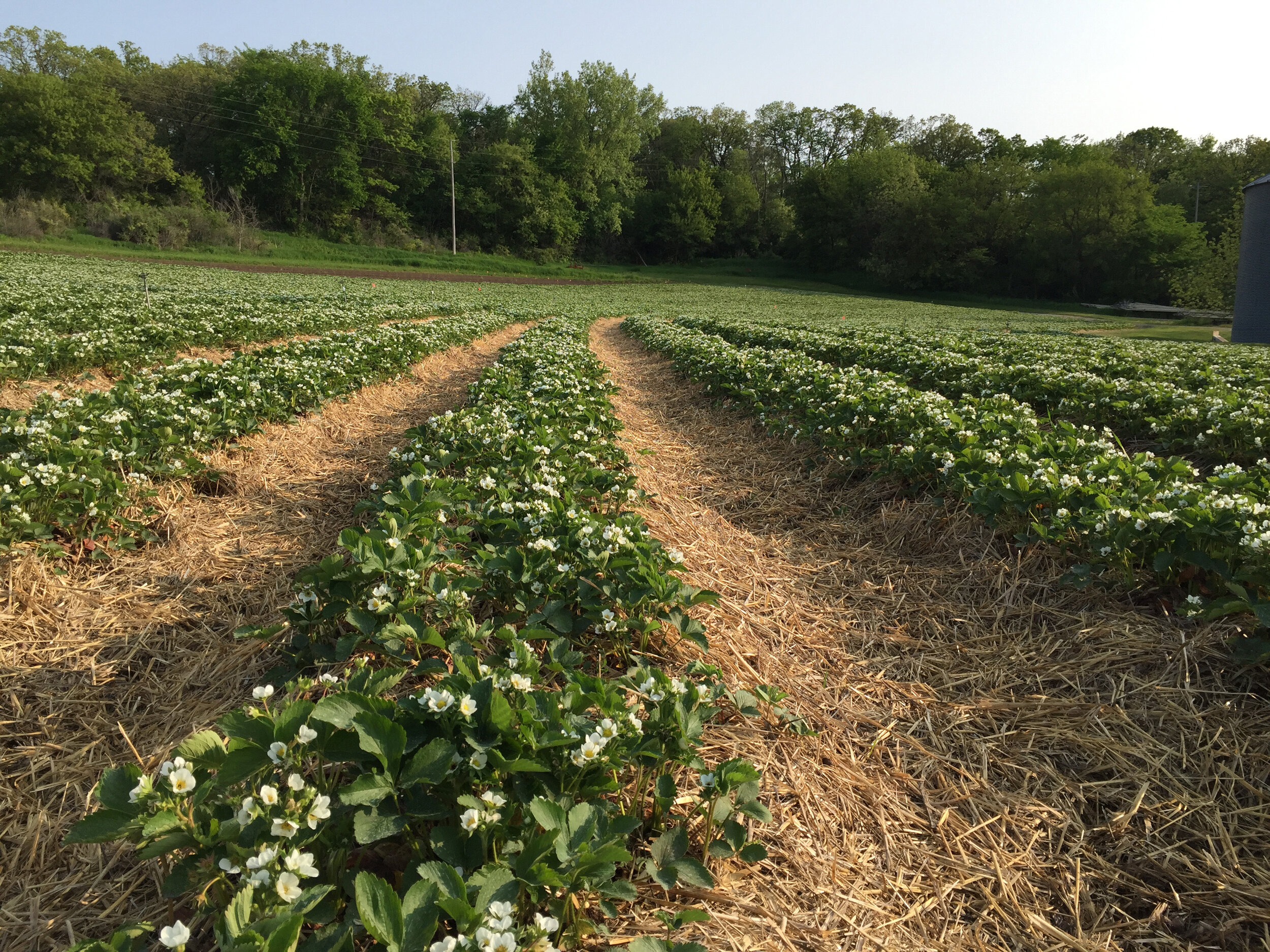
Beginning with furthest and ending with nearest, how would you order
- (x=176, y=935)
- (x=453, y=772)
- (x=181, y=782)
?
(x=453, y=772)
(x=181, y=782)
(x=176, y=935)

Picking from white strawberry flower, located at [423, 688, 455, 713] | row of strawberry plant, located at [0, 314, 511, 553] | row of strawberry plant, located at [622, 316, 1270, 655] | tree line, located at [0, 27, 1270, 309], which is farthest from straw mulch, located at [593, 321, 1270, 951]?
tree line, located at [0, 27, 1270, 309]

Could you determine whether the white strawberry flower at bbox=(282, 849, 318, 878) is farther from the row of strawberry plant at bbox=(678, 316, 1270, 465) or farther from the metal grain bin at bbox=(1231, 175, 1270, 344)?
the metal grain bin at bbox=(1231, 175, 1270, 344)

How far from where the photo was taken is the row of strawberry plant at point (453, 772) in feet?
5.53

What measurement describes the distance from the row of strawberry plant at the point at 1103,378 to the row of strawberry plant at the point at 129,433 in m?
7.81

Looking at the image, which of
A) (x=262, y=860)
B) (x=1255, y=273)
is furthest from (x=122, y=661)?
(x=1255, y=273)

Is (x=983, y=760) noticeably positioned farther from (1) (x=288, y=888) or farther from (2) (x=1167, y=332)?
(2) (x=1167, y=332)

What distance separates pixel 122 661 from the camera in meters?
3.49

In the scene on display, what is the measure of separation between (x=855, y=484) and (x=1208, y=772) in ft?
13.0

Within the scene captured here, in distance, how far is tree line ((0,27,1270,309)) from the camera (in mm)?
54000

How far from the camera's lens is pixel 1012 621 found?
4.14m

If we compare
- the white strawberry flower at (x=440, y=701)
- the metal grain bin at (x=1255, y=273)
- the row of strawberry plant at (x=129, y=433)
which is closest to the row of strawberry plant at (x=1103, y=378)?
the white strawberry flower at (x=440, y=701)

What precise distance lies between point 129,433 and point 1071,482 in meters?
6.73

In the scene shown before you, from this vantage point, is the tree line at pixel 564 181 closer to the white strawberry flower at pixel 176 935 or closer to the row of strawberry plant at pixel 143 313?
the row of strawberry plant at pixel 143 313

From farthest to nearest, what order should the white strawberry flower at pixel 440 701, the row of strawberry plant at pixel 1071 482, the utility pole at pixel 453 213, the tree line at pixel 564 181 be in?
the utility pole at pixel 453 213, the tree line at pixel 564 181, the row of strawberry plant at pixel 1071 482, the white strawberry flower at pixel 440 701
